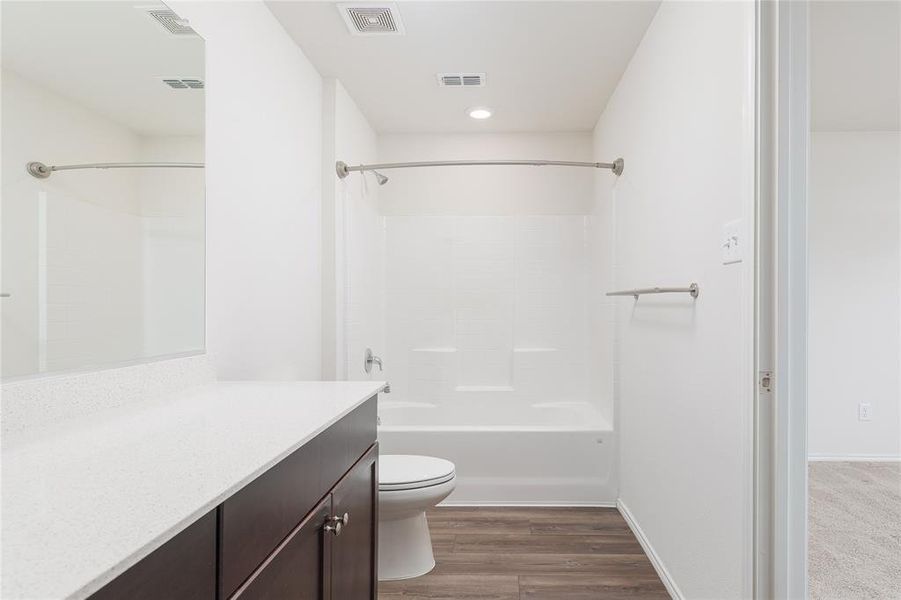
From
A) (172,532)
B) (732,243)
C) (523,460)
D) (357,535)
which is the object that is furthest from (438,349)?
(172,532)

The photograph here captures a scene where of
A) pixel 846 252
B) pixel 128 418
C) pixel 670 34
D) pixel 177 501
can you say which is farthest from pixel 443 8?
pixel 846 252

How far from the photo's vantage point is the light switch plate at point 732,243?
148cm

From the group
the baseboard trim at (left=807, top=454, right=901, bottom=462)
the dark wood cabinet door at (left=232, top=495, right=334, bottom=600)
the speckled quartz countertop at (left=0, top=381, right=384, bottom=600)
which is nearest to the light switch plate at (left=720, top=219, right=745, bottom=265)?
the speckled quartz countertop at (left=0, top=381, right=384, bottom=600)

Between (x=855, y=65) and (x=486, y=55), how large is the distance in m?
1.91

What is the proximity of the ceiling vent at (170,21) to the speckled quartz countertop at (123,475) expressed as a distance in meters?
0.99

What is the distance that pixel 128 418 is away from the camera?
3.85ft

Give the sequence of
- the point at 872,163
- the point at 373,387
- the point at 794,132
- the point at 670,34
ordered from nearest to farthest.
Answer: the point at 794,132 → the point at 373,387 → the point at 670,34 → the point at 872,163

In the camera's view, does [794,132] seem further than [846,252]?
No

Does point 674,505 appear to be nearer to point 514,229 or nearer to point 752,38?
point 752,38

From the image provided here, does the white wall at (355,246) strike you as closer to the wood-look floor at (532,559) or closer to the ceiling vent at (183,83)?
the wood-look floor at (532,559)

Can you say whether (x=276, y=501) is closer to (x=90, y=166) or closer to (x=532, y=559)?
(x=90, y=166)

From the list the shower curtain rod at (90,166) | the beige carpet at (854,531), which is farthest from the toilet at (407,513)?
the beige carpet at (854,531)

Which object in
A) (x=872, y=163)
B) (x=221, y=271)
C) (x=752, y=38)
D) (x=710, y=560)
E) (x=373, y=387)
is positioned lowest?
(x=710, y=560)

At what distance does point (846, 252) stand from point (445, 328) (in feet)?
9.18
